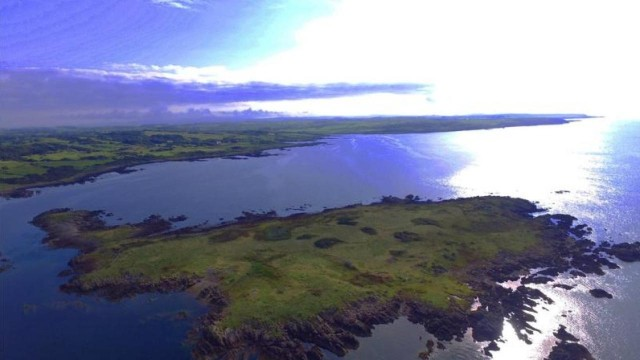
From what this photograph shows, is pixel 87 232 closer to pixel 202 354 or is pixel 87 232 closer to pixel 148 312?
pixel 148 312

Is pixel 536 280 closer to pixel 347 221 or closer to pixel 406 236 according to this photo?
pixel 406 236

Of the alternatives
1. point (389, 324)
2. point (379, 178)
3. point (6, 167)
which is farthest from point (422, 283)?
point (6, 167)

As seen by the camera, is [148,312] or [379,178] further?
[379,178]

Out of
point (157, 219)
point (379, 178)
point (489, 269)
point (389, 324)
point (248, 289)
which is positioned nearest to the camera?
point (389, 324)

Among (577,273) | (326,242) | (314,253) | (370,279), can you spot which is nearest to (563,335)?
(577,273)

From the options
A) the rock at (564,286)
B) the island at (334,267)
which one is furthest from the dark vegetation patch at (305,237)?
the rock at (564,286)

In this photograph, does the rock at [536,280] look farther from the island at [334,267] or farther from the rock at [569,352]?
the rock at [569,352]
